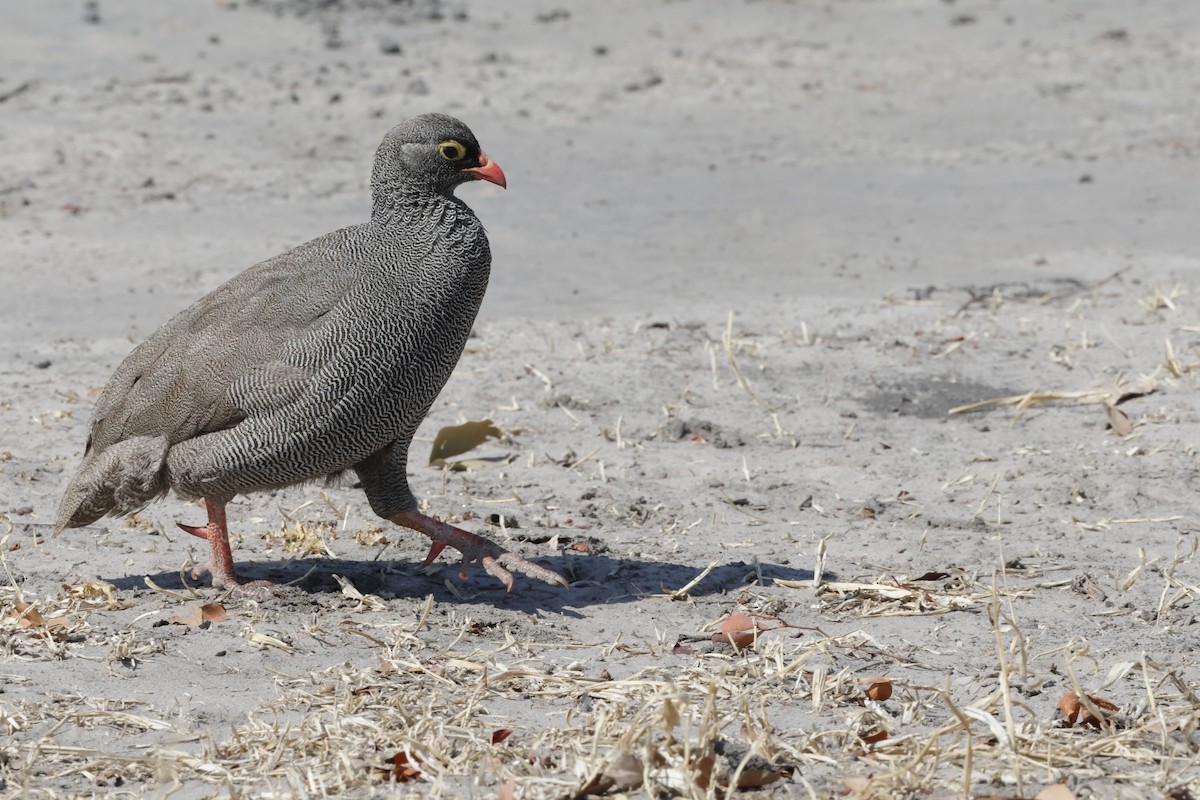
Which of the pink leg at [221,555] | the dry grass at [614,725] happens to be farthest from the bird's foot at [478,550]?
the pink leg at [221,555]

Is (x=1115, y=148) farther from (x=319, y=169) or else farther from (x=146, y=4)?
(x=146, y=4)

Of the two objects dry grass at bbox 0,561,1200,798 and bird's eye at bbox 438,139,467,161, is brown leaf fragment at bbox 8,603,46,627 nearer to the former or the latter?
dry grass at bbox 0,561,1200,798

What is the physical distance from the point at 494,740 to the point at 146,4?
13.4m

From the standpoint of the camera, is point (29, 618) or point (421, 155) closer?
point (29, 618)

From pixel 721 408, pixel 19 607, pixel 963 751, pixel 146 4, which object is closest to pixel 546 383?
pixel 721 408

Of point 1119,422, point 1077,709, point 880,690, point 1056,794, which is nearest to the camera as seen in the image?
point 1056,794

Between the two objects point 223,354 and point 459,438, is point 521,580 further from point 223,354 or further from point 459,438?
point 223,354

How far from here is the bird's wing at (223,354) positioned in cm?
525

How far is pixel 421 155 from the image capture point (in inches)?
218

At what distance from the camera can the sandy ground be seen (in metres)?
4.27

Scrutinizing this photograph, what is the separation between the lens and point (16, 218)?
1067cm

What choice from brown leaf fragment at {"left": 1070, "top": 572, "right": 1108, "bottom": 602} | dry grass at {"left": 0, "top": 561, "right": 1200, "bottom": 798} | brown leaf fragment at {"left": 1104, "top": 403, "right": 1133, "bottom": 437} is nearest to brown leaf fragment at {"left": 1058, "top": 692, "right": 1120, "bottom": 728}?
dry grass at {"left": 0, "top": 561, "right": 1200, "bottom": 798}

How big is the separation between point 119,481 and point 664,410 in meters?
3.00

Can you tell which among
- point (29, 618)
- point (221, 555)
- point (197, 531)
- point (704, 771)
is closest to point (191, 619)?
point (221, 555)
